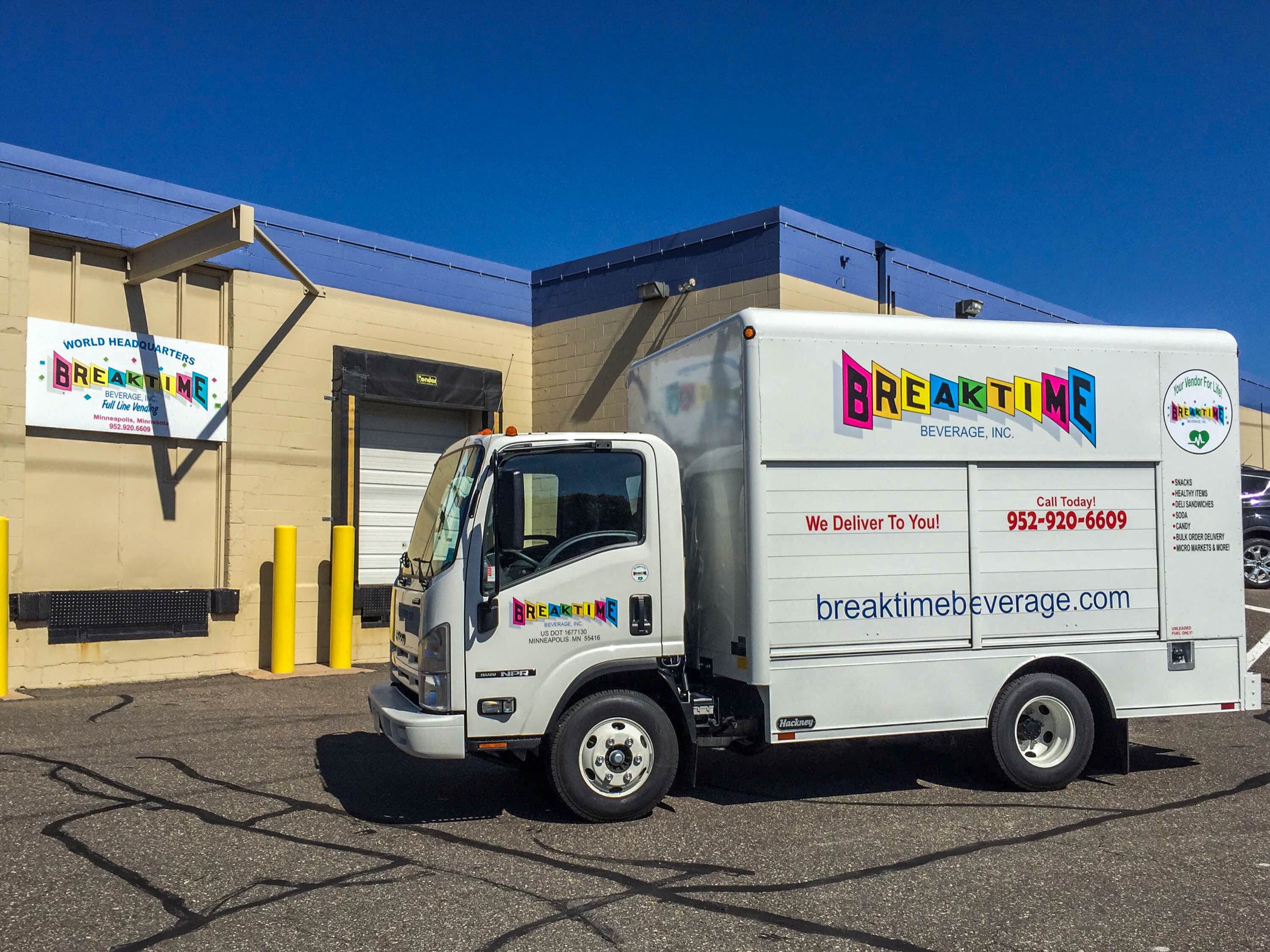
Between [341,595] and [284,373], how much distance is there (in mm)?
3047

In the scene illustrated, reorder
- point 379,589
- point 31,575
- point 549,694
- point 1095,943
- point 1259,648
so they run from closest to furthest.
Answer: point 1095,943, point 549,694, point 31,575, point 1259,648, point 379,589

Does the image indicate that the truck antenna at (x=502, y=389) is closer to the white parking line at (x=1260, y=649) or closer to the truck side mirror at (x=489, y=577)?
the truck side mirror at (x=489, y=577)

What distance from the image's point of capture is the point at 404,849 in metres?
6.32

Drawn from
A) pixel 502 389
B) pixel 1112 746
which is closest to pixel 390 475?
pixel 502 389

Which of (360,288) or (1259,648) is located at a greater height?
(360,288)

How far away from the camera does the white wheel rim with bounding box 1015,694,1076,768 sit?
7.82 m

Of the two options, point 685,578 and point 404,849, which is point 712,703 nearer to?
point 685,578

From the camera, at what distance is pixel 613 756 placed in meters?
6.98

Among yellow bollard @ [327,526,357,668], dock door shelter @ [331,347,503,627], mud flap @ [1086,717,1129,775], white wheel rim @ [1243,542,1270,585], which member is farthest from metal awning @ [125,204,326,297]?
white wheel rim @ [1243,542,1270,585]

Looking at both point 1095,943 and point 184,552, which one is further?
point 184,552

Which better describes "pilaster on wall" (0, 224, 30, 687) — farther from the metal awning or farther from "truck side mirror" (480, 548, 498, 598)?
"truck side mirror" (480, 548, 498, 598)

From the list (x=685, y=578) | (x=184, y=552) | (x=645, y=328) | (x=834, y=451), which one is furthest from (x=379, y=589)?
(x=834, y=451)

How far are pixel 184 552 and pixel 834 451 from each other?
955 centimetres

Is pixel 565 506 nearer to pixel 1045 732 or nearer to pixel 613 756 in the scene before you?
pixel 613 756
